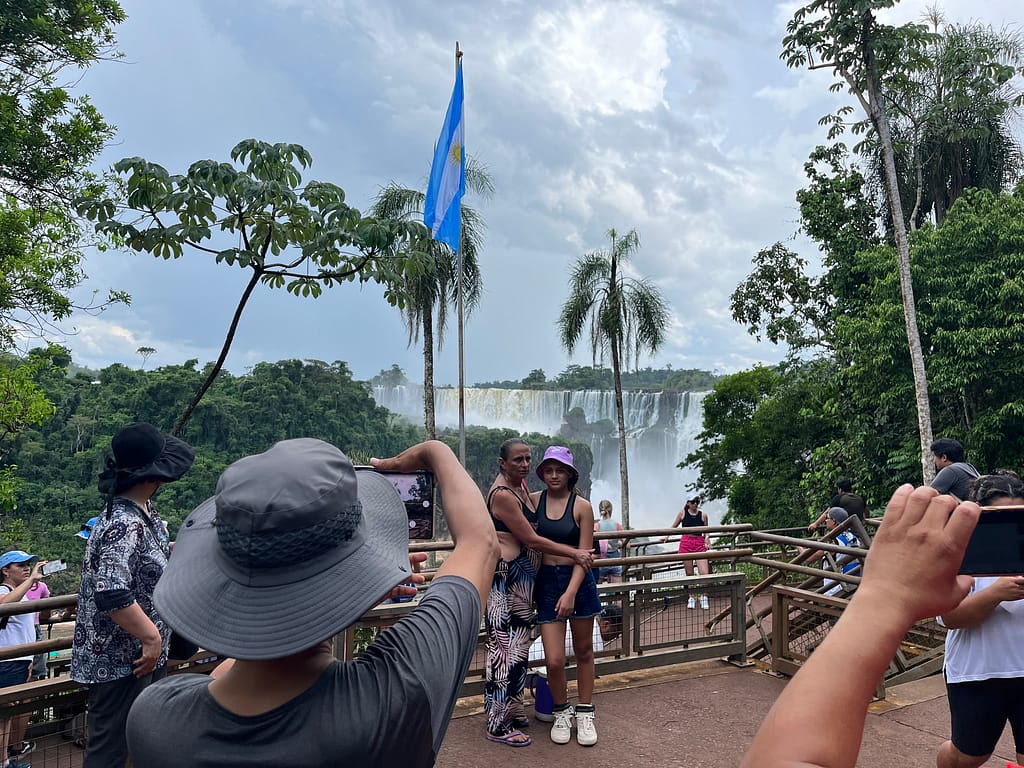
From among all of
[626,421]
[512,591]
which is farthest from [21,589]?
[626,421]

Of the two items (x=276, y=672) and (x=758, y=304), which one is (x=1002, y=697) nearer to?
(x=276, y=672)

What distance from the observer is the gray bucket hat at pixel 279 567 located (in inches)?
38.8

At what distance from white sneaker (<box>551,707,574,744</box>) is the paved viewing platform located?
40 mm

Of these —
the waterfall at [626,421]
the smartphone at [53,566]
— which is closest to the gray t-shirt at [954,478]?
the smartphone at [53,566]

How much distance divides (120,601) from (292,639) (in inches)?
78.2

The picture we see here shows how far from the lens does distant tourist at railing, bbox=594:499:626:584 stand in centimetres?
689

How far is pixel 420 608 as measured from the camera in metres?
1.15

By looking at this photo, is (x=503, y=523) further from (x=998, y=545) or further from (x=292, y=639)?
(x=292, y=639)

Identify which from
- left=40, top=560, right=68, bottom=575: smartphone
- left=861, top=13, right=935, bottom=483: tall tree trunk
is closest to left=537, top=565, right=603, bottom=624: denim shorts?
left=40, top=560, right=68, bottom=575: smartphone

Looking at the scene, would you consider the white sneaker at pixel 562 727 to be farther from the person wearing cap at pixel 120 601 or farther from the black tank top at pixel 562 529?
the person wearing cap at pixel 120 601

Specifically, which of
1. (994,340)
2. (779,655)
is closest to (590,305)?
(994,340)

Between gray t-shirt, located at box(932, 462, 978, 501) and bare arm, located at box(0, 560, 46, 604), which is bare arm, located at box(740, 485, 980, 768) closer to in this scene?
gray t-shirt, located at box(932, 462, 978, 501)

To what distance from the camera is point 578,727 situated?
13.5 feet

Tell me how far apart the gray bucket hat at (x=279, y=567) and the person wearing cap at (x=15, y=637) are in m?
2.54
